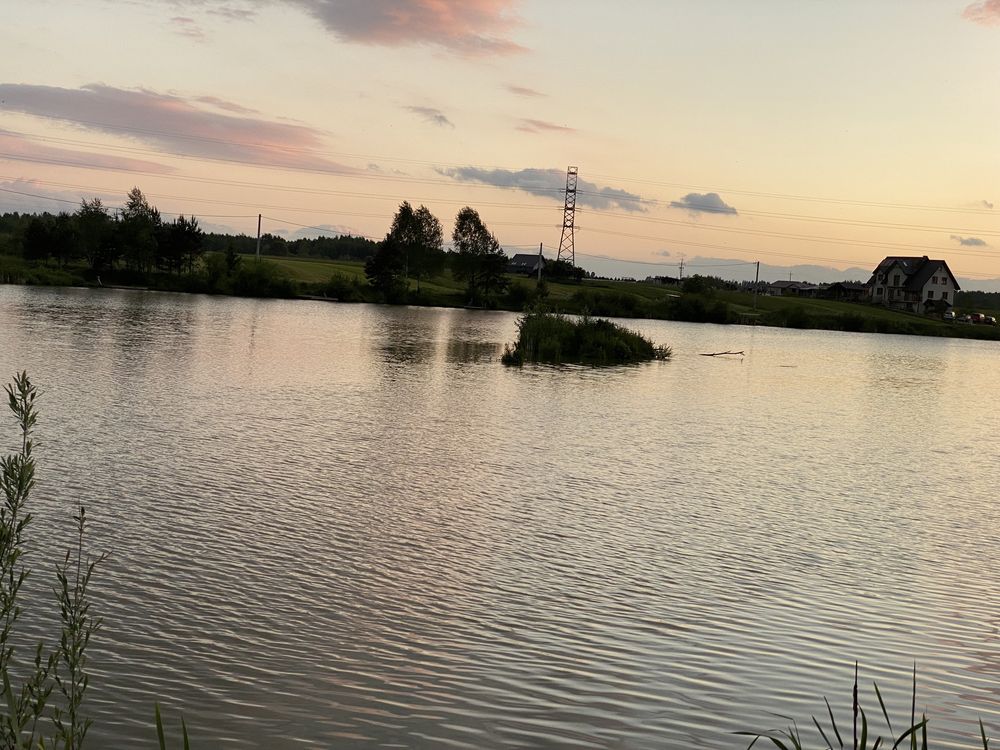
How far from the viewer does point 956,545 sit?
14.5 m

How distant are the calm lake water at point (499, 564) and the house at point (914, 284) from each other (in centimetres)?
13580

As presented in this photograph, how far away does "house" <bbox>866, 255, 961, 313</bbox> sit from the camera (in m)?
154

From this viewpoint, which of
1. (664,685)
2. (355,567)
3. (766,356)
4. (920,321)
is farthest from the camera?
(920,321)

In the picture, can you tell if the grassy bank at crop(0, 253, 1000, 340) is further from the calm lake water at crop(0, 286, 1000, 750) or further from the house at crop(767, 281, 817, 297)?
the calm lake water at crop(0, 286, 1000, 750)

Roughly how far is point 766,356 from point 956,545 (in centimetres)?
4998

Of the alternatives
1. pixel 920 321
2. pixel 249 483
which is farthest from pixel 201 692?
pixel 920 321

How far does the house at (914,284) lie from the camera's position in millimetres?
153625

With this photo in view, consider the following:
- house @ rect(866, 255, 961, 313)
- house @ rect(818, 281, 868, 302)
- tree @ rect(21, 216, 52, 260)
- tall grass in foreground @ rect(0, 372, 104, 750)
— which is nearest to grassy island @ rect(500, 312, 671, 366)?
tall grass in foreground @ rect(0, 372, 104, 750)

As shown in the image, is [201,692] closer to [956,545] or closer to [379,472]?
[379,472]

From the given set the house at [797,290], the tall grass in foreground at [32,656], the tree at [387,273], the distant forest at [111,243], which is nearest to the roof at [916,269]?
the house at [797,290]

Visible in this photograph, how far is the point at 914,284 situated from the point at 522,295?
239 ft

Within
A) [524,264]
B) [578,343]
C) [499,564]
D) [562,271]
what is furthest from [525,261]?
[499,564]

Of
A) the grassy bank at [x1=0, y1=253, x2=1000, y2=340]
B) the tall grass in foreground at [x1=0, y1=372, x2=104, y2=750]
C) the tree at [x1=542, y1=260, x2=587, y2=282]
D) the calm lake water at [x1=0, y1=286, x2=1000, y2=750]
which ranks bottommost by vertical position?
the calm lake water at [x1=0, y1=286, x2=1000, y2=750]

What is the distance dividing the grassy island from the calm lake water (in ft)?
61.0
